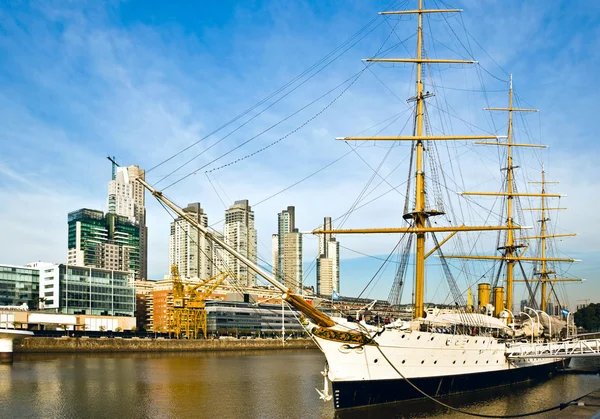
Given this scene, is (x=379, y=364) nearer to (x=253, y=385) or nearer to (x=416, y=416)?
(x=416, y=416)

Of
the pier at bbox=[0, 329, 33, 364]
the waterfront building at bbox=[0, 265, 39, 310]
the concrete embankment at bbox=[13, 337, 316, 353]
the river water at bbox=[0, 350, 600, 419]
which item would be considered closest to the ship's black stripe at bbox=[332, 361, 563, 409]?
the river water at bbox=[0, 350, 600, 419]

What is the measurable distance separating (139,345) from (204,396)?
68.8 m

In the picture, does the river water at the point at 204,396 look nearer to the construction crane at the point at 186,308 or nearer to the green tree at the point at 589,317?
the construction crane at the point at 186,308

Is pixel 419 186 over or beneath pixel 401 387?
over

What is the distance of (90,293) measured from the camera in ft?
414

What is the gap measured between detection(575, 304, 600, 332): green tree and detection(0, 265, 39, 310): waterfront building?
127176mm

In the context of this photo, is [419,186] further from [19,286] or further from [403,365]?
[19,286]

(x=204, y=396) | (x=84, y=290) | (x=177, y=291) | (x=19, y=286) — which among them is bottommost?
(x=204, y=396)

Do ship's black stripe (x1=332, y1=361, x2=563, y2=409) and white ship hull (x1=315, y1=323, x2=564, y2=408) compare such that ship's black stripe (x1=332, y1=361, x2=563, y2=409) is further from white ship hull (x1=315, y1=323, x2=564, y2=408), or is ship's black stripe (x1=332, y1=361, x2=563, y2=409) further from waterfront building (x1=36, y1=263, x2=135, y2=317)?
waterfront building (x1=36, y1=263, x2=135, y2=317)

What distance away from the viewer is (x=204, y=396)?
4269 centimetres

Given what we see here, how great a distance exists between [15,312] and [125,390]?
7022cm

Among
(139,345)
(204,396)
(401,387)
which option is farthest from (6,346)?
(401,387)

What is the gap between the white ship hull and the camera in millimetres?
34531

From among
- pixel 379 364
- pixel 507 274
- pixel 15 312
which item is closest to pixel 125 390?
pixel 379 364
